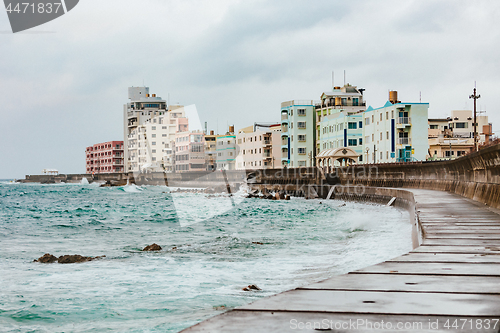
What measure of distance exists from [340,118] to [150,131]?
6837 centimetres

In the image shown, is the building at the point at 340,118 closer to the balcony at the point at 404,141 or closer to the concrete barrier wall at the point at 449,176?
the balcony at the point at 404,141

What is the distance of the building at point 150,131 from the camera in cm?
12775

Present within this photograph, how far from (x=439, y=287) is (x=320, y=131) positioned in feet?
252

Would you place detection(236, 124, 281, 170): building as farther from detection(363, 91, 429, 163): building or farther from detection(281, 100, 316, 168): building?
detection(363, 91, 429, 163): building

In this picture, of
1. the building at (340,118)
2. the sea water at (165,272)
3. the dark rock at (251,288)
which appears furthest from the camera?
the building at (340,118)

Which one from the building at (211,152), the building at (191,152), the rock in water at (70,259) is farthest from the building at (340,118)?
the rock in water at (70,259)

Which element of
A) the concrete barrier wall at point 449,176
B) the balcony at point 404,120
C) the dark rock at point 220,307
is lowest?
the dark rock at point 220,307

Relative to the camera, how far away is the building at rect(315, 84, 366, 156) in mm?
70938

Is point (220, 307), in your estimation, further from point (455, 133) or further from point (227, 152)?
point (227, 152)

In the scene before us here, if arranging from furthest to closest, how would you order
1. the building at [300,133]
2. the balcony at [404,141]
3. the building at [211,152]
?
1. the building at [211,152]
2. the building at [300,133]
3. the balcony at [404,141]

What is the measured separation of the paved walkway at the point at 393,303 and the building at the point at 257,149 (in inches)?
3343

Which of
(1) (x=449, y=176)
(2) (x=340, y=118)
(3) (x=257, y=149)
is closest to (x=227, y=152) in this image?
(3) (x=257, y=149)

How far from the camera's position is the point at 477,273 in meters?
4.43

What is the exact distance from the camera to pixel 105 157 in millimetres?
154250
